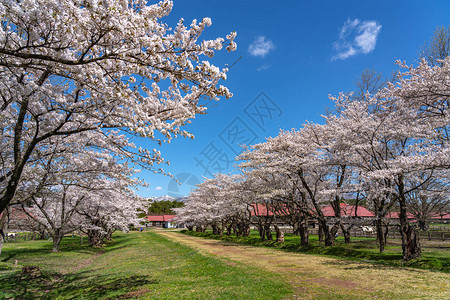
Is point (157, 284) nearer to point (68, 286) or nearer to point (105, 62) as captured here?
point (68, 286)

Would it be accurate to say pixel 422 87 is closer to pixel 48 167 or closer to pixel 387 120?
pixel 387 120

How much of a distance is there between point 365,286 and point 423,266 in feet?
18.4

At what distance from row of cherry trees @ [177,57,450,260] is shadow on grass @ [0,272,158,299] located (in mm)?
11500

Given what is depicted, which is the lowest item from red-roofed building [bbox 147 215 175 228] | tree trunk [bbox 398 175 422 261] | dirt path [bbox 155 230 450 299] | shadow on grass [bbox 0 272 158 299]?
red-roofed building [bbox 147 215 175 228]

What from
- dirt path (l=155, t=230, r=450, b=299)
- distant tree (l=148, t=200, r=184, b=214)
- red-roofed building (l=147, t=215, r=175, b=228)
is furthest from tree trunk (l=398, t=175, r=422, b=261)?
distant tree (l=148, t=200, r=184, b=214)

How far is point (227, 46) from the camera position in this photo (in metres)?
5.18

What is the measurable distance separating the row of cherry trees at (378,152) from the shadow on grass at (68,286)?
11.5m

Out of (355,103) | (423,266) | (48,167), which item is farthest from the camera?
(355,103)

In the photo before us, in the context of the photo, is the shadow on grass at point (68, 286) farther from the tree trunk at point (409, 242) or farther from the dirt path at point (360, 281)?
the tree trunk at point (409, 242)

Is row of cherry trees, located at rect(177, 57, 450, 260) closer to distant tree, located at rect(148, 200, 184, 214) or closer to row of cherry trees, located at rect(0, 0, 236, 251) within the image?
row of cherry trees, located at rect(0, 0, 236, 251)

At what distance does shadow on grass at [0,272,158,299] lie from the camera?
9.80 meters

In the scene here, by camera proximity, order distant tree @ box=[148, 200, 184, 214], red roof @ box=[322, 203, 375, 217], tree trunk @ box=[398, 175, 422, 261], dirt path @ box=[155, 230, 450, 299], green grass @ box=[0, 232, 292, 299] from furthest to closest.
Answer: distant tree @ box=[148, 200, 184, 214], red roof @ box=[322, 203, 375, 217], tree trunk @ box=[398, 175, 422, 261], green grass @ box=[0, 232, 292, 299], dirt path @ box=[155, 230, 450, 299]

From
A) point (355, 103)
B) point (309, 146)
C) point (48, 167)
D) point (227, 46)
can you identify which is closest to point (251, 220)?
point (309, 146)

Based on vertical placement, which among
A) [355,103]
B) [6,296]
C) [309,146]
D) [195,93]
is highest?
[355,103]
